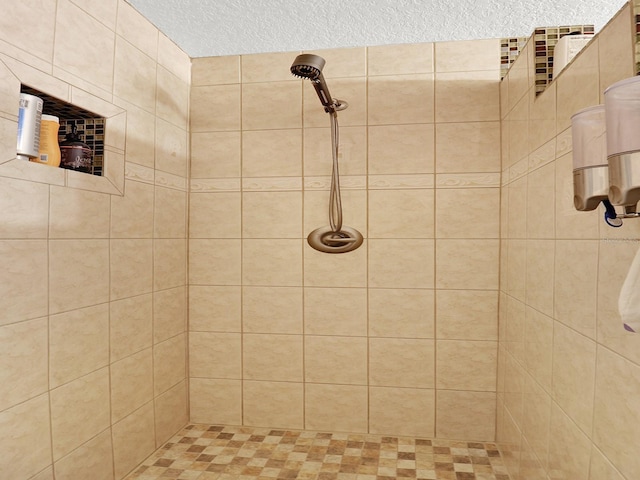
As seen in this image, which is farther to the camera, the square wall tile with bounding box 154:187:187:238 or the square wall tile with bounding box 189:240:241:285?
the square wall tile with bounding box 189:240:241:285

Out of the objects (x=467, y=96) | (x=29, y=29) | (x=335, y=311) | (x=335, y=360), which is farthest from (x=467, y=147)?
(x=29, y=29)

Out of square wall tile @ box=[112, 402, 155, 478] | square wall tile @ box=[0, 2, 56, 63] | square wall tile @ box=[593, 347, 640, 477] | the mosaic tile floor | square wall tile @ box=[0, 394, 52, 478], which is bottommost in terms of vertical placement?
the mosaic tile floor

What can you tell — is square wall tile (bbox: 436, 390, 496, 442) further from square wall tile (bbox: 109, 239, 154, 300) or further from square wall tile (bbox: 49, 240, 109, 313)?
square wall tile (bbox: 49, 240, 109, 313)

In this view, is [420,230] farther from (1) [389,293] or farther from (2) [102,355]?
(2) [102,355]

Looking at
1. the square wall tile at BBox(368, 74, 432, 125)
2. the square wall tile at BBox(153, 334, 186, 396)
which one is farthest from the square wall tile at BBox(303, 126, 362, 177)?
the square wall tile at BBox(153, 334, 186, 396)

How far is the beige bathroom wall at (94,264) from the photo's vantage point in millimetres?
1392

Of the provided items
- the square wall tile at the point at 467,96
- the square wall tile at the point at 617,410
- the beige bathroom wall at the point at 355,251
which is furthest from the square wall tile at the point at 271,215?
the square wall tile at the point at 617,410

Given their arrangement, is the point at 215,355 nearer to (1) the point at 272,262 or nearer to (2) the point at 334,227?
(1) the point at 272,262

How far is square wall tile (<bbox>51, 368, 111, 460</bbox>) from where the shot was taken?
1.54 meters

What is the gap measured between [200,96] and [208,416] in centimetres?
167

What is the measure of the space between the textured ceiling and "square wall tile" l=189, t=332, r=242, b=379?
4.88 ft

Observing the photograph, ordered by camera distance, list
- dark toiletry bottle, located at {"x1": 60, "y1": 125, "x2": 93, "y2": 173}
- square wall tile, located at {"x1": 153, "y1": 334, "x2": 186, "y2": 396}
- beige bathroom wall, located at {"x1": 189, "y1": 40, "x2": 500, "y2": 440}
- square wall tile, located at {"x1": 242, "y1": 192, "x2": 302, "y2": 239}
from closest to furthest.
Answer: dark toiletry bottle, located at {"x1": 60, "y1": 125, "x2": 93, "y2": 173} → square wall tile, located at {"x1": 153, "y1": 334, "x2": 186, "y2": 396} → beige bathroom wall, located at {"x1": 189, "y1": 40, "x2": 500, "y2": 440} → square wall tile, located at {"x1": 242, "y1": 192, "x2": 302, "y2": 239}

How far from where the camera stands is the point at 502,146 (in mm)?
2201

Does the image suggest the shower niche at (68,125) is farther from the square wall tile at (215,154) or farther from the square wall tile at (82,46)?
the square wall tile at (215,154)
